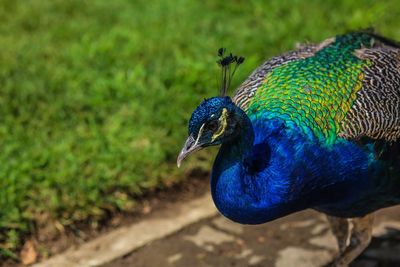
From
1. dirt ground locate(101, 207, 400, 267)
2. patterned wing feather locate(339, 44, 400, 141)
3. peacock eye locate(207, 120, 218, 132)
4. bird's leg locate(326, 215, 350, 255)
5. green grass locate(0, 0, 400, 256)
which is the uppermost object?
peacock eye locate(207, 120, 218, 132)

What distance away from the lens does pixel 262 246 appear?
3734mm

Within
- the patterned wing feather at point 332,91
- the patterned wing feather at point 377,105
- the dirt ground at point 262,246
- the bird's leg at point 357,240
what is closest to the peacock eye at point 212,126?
the patterned wing feather at point 332,91

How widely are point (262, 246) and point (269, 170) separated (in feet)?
3.62

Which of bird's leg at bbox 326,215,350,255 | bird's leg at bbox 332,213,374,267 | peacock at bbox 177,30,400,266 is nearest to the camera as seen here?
peacock at bbox 177,30,400,266

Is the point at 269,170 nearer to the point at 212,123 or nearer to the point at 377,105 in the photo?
the point at 212,123

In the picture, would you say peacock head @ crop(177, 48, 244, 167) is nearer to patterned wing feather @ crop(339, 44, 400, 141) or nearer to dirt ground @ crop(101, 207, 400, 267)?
patterned wing feather @ crop(339, 44, 400, 141)

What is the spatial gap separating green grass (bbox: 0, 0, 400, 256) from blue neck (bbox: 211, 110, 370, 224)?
1.24 meters

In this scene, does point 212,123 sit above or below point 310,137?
above

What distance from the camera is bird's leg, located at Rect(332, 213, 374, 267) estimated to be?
11.0ft

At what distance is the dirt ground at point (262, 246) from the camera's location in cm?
362

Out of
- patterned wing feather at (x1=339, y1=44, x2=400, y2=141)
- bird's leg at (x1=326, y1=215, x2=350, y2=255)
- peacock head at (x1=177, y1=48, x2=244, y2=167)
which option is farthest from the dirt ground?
peacock head at (x1=177, y1=48, x2=244, y2=167)

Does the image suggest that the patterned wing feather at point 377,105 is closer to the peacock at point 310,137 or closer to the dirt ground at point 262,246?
the peacock at point 310,137

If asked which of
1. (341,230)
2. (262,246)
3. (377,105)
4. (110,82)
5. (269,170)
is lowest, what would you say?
(262,246)

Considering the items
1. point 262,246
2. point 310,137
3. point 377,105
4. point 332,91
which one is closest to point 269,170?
point 310,137
